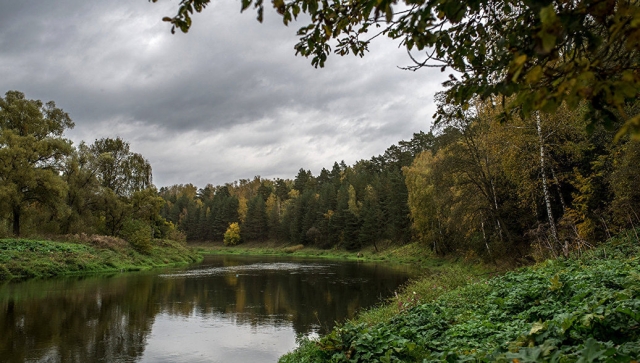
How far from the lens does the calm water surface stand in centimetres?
1012

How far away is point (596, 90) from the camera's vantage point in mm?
2041

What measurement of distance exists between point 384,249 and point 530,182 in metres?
39.4

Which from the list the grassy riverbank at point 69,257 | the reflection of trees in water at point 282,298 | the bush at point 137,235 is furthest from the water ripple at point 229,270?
the bush at point 137,235

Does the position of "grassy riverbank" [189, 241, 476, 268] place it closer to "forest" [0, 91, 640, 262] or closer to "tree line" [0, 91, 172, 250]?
"forest" [0, 91, 640, 262]

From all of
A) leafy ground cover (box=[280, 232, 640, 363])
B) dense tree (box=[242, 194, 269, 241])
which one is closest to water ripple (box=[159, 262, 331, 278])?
leafy ground cover (box=[280, 232, 640, 363])

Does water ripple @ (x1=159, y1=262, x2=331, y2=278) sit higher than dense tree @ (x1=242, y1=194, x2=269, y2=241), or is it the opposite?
dense tree @ (x1=242, y1=194, x2=269, y2=241)

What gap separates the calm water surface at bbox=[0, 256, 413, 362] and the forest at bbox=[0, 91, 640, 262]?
24.2 ft

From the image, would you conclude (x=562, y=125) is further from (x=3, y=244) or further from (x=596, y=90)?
(x=3, y=244)

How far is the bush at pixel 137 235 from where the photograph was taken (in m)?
36.3

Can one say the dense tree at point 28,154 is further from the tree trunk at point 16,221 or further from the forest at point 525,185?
the forest at point 525,185

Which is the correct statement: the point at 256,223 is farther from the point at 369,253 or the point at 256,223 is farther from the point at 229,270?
the point at 229,270

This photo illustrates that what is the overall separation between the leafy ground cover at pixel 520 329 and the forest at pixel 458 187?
196 cm

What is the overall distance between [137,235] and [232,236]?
49.2 m

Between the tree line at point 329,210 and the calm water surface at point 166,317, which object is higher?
the tree line at point 329,210
